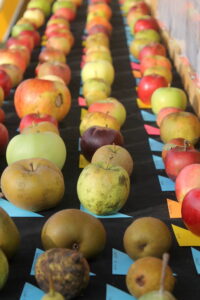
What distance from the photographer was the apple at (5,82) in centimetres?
Result: 238

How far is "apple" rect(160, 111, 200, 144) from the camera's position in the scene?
188cm

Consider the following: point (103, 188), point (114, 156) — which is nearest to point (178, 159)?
point (114, 156)

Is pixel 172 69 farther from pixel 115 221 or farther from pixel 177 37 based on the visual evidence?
pixel 115 221

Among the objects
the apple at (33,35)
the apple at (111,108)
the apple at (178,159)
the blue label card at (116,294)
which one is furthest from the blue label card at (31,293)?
the apple at (33,35)

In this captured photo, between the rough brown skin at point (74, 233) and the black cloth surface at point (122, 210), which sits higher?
the rough brown skin at point (74, 233)

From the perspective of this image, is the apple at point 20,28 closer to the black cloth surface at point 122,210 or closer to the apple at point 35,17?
the apple at point 35,17

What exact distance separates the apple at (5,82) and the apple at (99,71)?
384 millimetres

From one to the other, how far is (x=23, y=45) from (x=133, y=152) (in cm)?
140

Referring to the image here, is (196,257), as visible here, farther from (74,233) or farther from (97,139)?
(97,139)

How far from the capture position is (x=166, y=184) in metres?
1.64

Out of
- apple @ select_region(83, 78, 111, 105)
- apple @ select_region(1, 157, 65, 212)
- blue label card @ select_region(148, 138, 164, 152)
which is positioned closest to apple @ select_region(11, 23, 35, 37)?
apple @ select_region(83, 78, 111, 105)

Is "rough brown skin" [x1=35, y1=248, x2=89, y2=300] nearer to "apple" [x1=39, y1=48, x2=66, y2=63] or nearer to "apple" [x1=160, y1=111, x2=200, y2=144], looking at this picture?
"apple" [x1=160, y1=111, x2=200, y2=144]

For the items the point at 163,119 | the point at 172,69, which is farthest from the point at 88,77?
the point at 163,119

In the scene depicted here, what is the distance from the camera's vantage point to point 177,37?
285 cm
